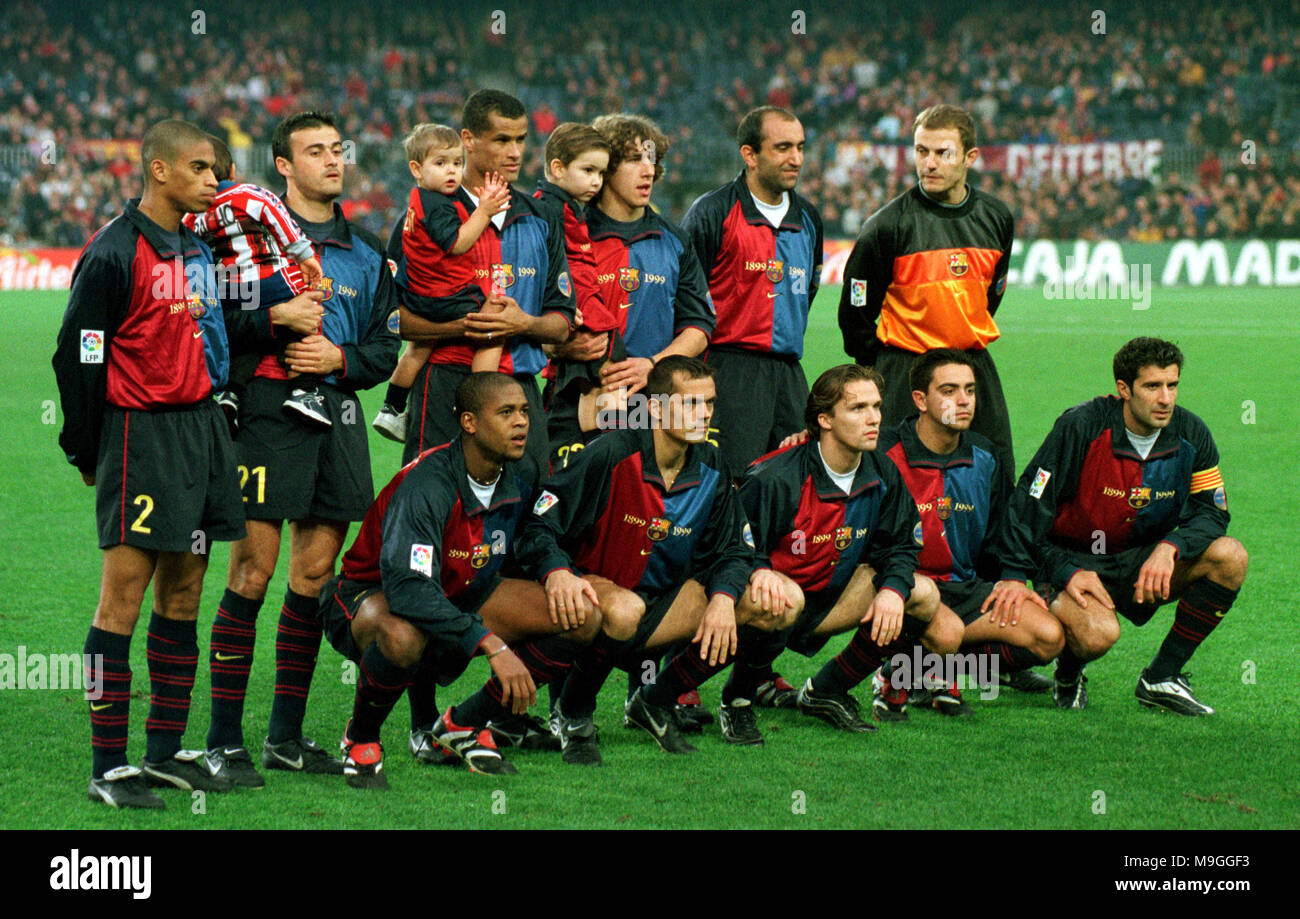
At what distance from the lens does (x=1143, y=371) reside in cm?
576

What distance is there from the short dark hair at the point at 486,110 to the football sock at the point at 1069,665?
2827 millimetres

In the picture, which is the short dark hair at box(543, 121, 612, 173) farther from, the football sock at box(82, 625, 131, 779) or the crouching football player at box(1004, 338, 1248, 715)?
the football sock at box(82, 625, 131, 779)

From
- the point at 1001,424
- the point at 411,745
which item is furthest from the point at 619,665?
the point at 1001,424

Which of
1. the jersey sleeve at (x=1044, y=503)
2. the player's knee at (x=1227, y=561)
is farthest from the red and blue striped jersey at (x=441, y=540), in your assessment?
the player's knee at (x=1227, y=561)

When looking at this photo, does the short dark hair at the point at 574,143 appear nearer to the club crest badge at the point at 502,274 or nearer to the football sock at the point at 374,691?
the club crest badge at the point at 502,274

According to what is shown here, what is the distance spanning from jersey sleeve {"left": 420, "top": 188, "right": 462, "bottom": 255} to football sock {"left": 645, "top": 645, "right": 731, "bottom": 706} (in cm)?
166

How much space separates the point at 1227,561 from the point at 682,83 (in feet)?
107

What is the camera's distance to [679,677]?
208 inches

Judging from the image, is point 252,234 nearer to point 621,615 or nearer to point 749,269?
point 621,615

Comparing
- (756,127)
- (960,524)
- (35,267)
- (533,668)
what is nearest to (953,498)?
(960,524)

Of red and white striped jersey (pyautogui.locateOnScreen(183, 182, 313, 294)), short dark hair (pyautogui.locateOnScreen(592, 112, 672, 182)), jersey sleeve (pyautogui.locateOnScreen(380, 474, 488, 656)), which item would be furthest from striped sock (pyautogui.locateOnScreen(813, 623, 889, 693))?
red and white striped jersey (pyautogui.locateOnScreen(183, 182, 313, 294))

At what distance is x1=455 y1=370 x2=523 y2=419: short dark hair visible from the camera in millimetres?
4777

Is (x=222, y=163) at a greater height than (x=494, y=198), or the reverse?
(x=222, y=163)

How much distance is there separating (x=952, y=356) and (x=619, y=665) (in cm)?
176
